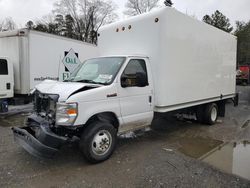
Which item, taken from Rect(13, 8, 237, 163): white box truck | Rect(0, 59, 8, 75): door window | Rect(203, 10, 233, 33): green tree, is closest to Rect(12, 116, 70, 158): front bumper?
Rect(13, 8, 237, 163): white box truck

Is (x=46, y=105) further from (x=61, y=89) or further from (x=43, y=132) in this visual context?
(x=43, y=132)

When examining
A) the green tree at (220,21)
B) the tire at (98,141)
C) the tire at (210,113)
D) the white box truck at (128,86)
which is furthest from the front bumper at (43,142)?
the green tree at (220,21)

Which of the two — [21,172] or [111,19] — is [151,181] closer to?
[21,172]

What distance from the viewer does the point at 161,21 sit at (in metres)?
5.08

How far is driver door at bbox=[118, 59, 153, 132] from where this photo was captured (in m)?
4.65

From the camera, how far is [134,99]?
4859 millimetres

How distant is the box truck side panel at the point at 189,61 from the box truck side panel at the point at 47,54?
17.5 ft

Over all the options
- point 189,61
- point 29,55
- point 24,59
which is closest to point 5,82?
point 24,59

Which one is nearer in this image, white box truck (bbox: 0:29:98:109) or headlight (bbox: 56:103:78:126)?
headlight (bbox: 56:103:78:126)

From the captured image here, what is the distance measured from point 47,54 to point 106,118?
5.61 meters

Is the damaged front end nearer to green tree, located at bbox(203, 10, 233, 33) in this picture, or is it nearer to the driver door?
the driver door

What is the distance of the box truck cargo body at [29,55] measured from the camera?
26.3 feet

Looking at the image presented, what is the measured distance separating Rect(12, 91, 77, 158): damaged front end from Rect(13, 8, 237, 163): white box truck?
0.01 m

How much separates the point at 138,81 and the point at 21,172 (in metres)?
2.88
